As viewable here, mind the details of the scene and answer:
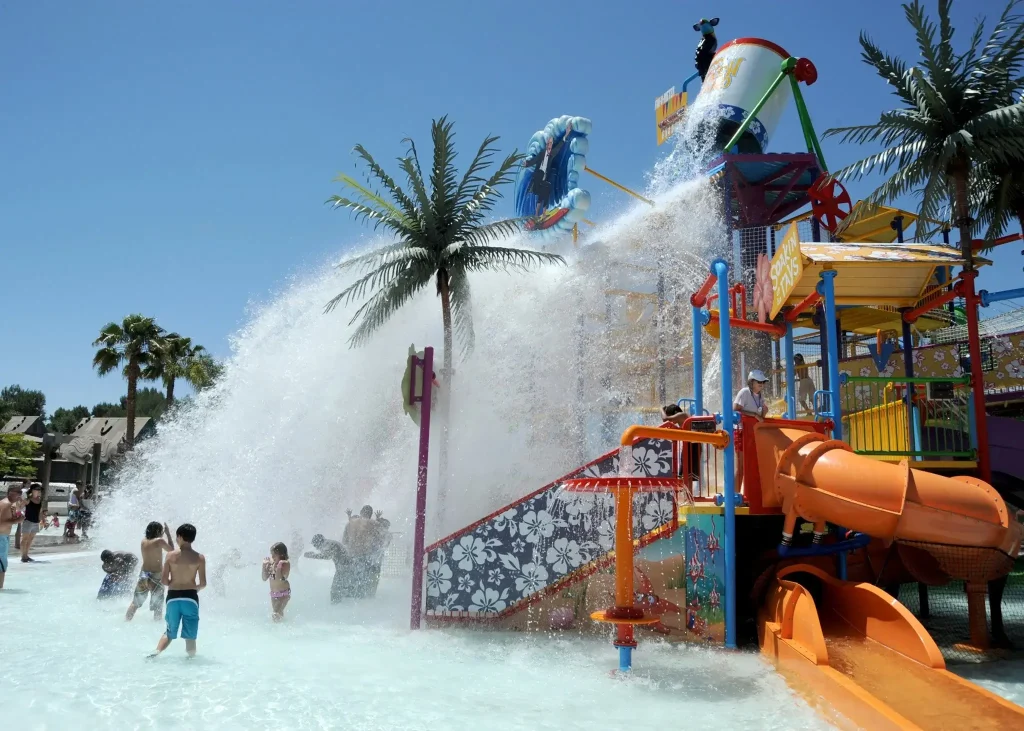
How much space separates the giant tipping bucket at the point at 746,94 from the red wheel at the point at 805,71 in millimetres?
852

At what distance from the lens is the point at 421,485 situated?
36.3 feet

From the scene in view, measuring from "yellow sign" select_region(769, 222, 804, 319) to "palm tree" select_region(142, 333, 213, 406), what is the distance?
31.2m

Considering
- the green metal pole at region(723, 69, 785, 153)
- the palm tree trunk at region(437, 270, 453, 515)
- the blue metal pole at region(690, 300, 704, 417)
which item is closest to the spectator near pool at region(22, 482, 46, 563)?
the palm tree trunk at region(437, 270, 453, 515)

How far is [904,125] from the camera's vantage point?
11.7 metres

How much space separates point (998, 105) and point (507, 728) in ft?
36.9

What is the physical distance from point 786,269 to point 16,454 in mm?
39559

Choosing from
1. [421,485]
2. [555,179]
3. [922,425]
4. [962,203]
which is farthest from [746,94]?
[421,485]

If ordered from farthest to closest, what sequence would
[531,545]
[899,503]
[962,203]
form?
[962,203] → [531,545] → [899,503]

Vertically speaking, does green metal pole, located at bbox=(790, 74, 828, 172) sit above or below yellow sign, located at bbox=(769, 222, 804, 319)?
above

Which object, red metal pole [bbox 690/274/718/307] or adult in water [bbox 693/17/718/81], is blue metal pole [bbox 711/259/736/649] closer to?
red metal pole [bbox 690/274/718/307]

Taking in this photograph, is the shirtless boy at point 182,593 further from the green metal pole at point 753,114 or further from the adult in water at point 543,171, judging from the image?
the green metal pole at point 753,114

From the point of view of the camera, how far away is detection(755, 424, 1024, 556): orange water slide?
7176 millimetres

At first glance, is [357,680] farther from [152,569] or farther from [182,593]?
[152,569]

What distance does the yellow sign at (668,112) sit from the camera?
2131cm
